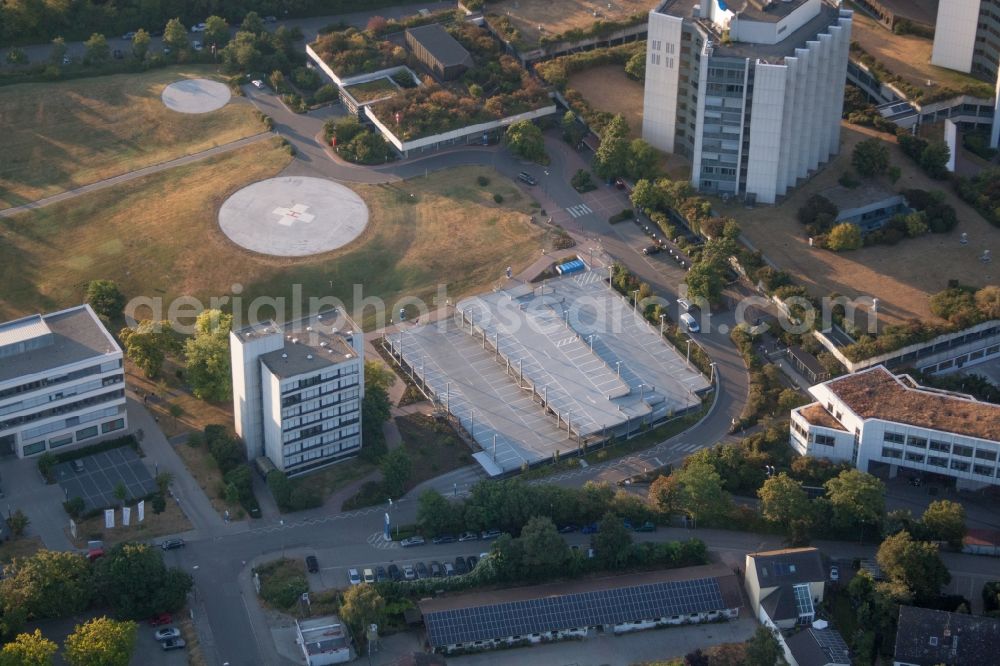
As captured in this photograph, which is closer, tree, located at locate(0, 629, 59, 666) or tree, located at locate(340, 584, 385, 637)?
tree, located at locate(0, 629, 59, 666)

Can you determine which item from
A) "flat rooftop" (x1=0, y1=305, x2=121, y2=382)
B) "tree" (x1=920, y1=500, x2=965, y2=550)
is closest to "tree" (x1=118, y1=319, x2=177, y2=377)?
"flat rooftop" (x1=0, y1=305, x2=121, y2=382)

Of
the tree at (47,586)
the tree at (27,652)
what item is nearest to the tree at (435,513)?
the tree at (47,586)

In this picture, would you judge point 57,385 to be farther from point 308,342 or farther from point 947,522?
point 947,522

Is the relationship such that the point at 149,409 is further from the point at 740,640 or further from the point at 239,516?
the point at 740,640

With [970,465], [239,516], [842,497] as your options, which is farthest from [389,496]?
[970,465]

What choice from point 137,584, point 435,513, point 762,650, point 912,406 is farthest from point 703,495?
point 137,584

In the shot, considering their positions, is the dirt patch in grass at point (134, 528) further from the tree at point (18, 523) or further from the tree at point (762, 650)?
the tree at point (762, 650)

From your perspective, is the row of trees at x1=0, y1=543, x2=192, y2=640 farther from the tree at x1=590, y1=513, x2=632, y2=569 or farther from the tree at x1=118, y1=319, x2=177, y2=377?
the tree at x1=590, y1=513, x2=632, y2=569
